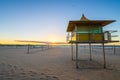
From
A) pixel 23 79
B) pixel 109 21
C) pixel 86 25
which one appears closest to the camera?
pixel 23 79

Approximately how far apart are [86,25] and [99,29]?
1.32 metres

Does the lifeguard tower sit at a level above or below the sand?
above

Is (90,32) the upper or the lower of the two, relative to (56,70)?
upper

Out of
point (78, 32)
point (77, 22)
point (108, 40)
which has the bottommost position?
point (108, 40)

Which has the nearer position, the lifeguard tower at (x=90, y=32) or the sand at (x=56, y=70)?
the sand at (x=56, y=70)

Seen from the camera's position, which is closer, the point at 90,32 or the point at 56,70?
the point at 56,70

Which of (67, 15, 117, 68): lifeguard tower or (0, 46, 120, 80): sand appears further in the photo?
(67, 15, 117, 68): lifeguard tower

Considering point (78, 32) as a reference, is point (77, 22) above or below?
above

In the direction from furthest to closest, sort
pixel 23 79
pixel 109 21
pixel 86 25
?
pixel 86 25
pixel 109 21
pixel 23 79

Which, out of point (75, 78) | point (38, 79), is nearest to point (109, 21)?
point (75, 78)

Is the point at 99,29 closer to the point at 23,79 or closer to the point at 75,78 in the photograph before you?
the point at 75,78

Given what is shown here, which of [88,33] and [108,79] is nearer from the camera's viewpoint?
[108,79]

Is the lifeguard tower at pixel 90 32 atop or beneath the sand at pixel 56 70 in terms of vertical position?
atop

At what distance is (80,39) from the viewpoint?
1235 centimetres
